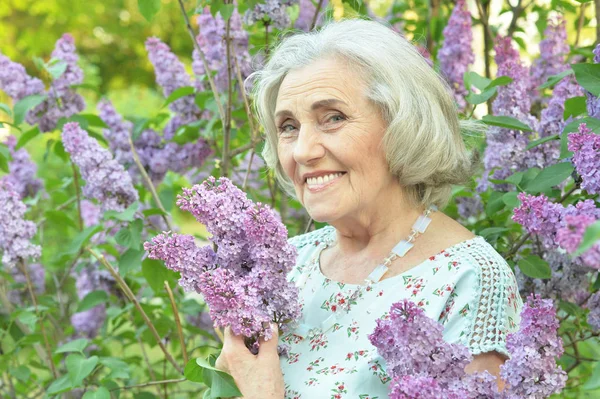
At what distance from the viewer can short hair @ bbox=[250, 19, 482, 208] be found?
2.11 m

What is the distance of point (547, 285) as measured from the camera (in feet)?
8.06

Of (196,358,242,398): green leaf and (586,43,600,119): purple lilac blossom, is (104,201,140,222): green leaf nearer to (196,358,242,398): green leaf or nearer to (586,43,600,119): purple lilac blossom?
(196,358,242,398): green leaf

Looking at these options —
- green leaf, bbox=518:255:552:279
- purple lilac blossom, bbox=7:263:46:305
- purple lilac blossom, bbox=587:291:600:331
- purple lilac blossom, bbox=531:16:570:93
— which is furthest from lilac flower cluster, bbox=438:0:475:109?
purple lilac blossom, bbox=7:263:46:305

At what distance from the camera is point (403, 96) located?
6.89 feet

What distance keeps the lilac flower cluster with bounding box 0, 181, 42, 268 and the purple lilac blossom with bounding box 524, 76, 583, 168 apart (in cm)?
172

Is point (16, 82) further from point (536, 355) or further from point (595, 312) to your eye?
point (536, 355)

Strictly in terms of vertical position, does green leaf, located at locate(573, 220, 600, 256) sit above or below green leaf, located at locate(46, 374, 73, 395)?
above

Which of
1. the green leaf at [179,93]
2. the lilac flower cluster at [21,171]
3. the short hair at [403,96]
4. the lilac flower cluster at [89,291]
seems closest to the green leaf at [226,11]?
the short hair at [403,96]

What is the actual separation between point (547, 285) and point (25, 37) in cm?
1010

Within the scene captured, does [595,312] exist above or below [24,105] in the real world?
below

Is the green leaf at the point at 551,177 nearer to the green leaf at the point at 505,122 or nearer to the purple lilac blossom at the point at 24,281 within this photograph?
the green leaf at the point at 505,122

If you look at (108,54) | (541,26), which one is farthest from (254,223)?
(108,54)

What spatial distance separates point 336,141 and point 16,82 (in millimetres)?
1717

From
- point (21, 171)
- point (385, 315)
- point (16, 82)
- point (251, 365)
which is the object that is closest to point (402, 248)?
point (385, 315)
